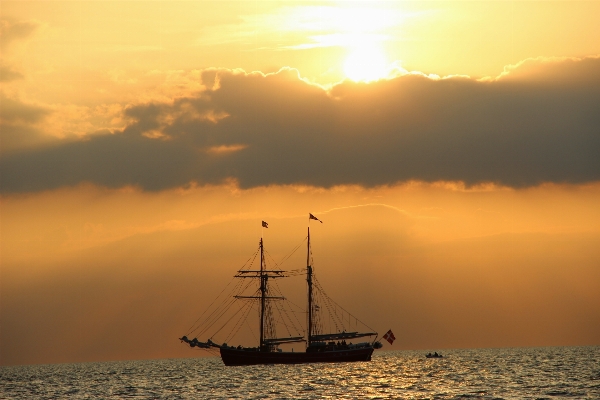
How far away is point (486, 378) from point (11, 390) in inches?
3177

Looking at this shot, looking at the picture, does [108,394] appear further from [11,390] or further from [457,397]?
[457,397]

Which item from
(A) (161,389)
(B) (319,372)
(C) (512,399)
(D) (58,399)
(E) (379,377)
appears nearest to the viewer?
(C) (512,399)

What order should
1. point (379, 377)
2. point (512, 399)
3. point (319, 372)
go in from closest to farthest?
point (512, 399), point (379, 377), point (319, 372)

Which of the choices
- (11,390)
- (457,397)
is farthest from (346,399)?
(11,390)

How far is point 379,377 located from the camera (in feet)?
505

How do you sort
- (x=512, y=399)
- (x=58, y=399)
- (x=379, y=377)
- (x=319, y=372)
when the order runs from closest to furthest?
(x=512, y=399)
(x=58, y=399)
(x=379, y=377)
(x=319, y=372)

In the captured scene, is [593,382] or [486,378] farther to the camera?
[486,378]

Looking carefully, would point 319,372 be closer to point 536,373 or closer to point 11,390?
point 536,373

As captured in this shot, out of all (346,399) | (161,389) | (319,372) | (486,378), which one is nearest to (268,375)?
(319,372)

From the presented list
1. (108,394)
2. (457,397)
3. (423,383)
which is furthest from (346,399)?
(108,394)

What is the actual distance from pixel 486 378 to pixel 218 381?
44428 mm

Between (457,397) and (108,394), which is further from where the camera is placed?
(108,394)

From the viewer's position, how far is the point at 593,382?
13150 centimetres

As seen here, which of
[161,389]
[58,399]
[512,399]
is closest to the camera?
[512,399]
